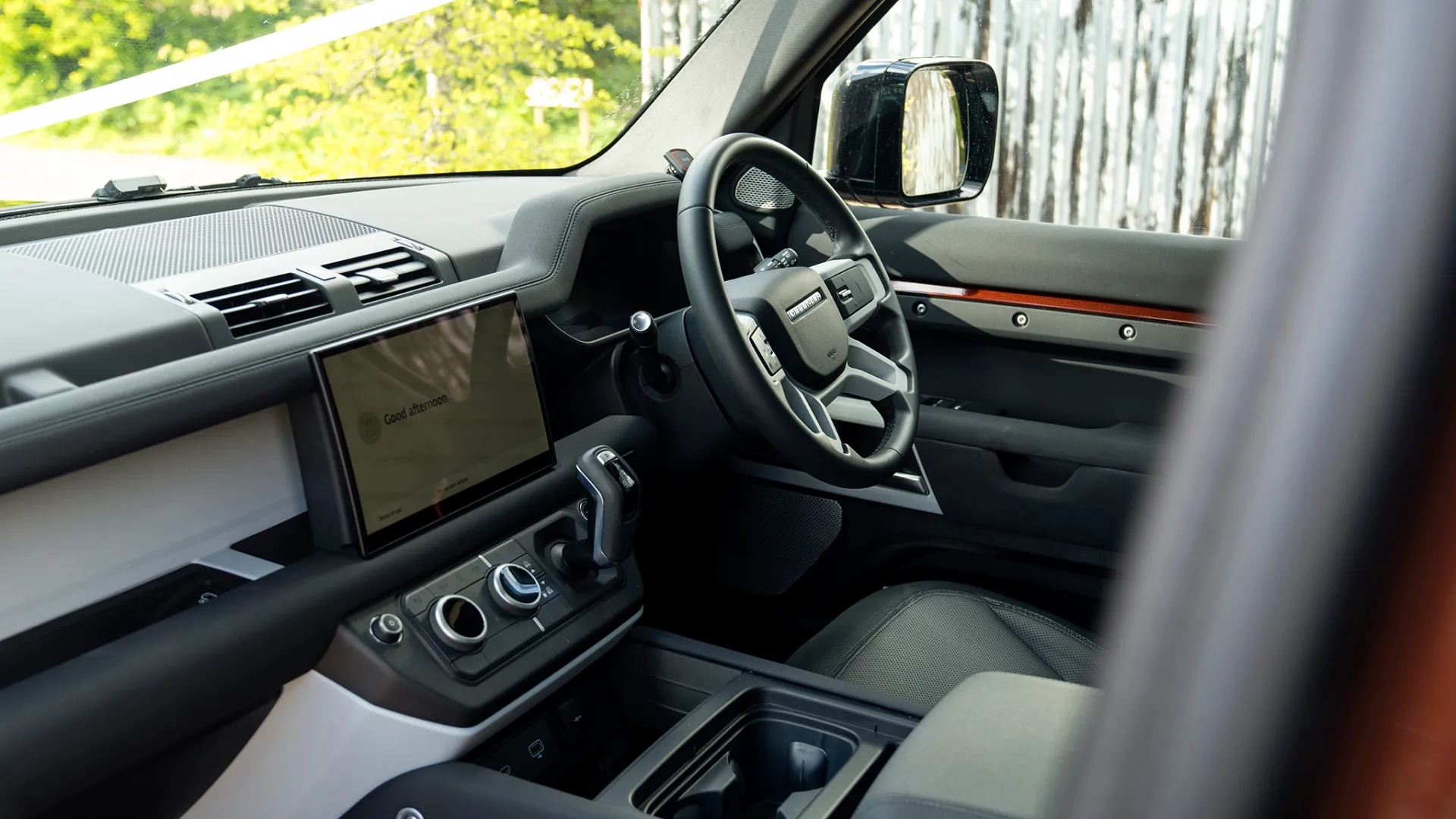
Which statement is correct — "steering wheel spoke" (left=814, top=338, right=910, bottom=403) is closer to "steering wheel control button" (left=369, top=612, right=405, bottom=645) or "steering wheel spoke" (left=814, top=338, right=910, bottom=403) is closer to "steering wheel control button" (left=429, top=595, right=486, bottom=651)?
"steering wheel control button" (left=429, top=595, right=486, bottom=651)

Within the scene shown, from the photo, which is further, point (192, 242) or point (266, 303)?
point (192, 242)

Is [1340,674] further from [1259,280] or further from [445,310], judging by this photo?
[445,310]

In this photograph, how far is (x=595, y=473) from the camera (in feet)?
5.72

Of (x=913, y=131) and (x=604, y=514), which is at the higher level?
(x=913, y=131)

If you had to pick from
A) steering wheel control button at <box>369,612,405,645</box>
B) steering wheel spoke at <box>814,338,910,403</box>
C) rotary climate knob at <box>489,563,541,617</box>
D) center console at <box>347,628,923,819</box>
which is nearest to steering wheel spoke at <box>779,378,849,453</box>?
steering wheel spoke at <box>814,338,910,403</box>

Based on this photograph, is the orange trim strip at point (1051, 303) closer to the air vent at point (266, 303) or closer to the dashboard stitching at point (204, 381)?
the dashboard stitching at point (204, 381)

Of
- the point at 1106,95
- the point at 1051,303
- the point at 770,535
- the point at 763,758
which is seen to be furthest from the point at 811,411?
the point at 1106,95

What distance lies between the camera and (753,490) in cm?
243

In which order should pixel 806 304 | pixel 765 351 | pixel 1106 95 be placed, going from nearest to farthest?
pixel 765 351 → pixel 806 304 → pixel 1106 95

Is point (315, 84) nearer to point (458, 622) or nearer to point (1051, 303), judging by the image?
point (458, 622)

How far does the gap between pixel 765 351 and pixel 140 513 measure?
0.85 m

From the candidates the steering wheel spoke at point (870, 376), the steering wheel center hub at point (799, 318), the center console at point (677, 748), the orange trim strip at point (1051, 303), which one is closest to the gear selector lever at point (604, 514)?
the center console at point (677, 748)

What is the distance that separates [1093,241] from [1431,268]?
2.12 meters

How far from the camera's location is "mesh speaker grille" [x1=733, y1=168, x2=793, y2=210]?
7.98 feet
